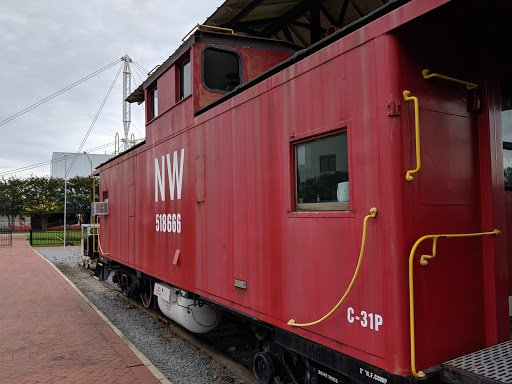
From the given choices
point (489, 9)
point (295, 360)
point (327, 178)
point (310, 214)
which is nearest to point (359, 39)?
point (489, 9)

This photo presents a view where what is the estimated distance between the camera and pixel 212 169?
15.9 feet

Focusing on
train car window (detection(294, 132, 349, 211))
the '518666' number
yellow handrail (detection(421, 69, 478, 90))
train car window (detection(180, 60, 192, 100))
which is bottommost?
the '518666' number

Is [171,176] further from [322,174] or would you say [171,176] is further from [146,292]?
[146,292]

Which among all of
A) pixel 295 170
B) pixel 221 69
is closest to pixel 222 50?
pixel 221 69

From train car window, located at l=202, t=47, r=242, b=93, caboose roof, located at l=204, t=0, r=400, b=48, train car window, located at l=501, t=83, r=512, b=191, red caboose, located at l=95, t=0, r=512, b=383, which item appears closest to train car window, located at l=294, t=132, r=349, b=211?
red caboose, located at l=95, t=0, r=512, b=383

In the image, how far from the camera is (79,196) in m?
44.5

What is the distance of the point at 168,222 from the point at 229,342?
220 centimetres

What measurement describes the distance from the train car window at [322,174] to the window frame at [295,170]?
2 centimetres

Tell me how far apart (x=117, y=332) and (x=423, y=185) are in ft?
18.7

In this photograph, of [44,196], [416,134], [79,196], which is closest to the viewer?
[416,134]

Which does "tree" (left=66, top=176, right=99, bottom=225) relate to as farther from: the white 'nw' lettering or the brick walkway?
the white 'nw' lettering

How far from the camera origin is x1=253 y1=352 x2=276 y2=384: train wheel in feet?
13.3

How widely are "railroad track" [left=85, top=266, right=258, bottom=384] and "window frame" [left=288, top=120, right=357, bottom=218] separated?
254cm

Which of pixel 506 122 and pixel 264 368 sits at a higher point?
pixel 506 122
